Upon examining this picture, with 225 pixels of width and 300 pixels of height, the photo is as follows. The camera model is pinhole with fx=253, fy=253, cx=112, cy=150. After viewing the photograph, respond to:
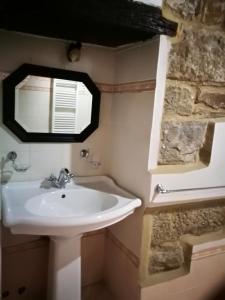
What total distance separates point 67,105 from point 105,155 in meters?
0.43

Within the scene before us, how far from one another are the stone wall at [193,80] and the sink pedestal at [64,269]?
701 millimetres

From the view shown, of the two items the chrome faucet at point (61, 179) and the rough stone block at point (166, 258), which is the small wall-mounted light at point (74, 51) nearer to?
the chrome faucet at point (61, 179)

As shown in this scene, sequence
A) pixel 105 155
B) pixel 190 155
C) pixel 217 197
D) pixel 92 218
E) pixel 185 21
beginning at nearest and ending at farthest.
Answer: pixel 92 218 < pixel 185 21 < pixel 190 155 < pixel 217 197 < pixel 105 155

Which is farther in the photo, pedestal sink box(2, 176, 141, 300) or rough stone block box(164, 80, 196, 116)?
rough stone block box(164, 80, 196, 116)

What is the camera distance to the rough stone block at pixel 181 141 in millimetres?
1378

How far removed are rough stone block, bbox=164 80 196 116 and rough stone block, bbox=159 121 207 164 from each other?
0.07 m

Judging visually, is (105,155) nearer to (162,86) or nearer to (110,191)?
(110,191)

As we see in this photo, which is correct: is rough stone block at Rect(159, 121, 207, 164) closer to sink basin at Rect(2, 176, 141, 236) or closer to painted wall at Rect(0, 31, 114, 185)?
sink basin at Rect(2, 176, 141, 236)

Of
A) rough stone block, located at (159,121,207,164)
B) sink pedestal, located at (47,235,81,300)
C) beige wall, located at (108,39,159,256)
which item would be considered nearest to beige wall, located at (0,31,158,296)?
beige wall, located at (108,39,159,256)

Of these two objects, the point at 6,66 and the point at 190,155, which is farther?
the point at 190,155

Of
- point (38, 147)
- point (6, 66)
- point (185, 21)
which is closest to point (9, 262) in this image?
point (38, 147)

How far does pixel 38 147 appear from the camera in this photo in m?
1.50

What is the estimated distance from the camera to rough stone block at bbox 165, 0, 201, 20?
125cm

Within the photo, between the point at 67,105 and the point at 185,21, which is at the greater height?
the point at 185,21
